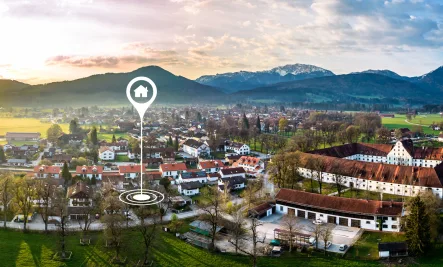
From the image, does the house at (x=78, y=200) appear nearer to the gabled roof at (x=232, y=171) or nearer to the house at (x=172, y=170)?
the house at (x=172, y=170)

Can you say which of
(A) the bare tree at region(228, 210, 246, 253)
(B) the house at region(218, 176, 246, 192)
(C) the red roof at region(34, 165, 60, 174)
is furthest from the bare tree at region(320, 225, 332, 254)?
(C) the red roof at region(34, 165, 60, 174)

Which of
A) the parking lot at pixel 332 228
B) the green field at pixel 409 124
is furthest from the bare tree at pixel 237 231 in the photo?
the green field at pixel 409 124

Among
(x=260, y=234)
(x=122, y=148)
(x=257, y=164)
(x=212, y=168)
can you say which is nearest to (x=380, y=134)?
(x=257, y=164)

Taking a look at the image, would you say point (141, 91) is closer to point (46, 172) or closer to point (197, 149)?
point (46, 172)

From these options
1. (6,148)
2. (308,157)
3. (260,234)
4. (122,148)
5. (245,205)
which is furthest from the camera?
(122,148)

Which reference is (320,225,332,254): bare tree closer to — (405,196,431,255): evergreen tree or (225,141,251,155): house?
(405,196,431,255): evergreen tree

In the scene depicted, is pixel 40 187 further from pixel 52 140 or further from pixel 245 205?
pixel 52 140
